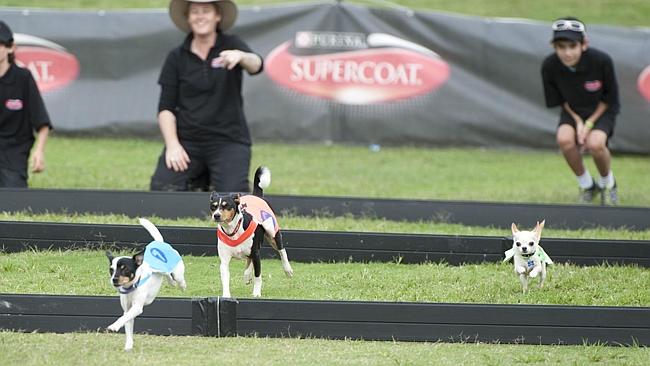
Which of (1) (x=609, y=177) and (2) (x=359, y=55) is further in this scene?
(2) (x=359, y=55)

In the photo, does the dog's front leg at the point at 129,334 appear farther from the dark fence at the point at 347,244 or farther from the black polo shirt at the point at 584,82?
the black polo shirt at the point at 584,82

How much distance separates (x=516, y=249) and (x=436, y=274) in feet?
3.25

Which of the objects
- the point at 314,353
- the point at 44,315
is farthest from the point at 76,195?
the point at 314,353

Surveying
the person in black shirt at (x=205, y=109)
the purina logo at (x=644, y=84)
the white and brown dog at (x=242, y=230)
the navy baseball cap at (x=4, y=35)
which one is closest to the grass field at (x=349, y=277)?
the white and brown dog at (x=242, y=230)

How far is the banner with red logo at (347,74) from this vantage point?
14.7 metres

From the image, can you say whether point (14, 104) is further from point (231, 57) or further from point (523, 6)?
point (523, 6)

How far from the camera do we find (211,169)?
1023 cm

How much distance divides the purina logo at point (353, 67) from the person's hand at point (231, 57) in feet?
16.2

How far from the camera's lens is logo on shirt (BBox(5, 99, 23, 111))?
10.4 m

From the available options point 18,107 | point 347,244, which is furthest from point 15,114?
point 347,244

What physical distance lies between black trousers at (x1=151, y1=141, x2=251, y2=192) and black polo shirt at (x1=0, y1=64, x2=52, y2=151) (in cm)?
114

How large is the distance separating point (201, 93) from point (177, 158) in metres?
0.77

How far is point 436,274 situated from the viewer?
297 inches

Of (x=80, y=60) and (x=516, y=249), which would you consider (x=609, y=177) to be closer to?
(x=516, y=249)
